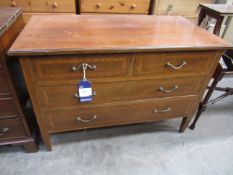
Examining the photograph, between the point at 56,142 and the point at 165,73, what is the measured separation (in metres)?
0.95

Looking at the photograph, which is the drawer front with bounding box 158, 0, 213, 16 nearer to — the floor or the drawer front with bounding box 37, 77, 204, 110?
the drawer front with bounding box 37, 77, 204, 110

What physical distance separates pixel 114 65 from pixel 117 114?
38cm

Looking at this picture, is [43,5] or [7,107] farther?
[43,5]

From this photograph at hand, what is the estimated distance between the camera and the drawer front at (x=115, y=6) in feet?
5.17

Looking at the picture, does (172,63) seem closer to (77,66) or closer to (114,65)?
(114,65)

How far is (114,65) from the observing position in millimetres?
921

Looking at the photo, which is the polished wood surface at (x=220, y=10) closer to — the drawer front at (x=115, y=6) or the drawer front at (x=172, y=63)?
the drawer front at (x=172, y=63)

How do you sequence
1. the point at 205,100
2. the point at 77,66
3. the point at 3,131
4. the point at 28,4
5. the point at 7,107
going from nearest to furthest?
the point at 77,66, the point at 7,107, the point at 3,131, the point at 205,100, the point at 28,4

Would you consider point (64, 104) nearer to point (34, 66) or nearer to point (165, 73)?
point (34, 66)

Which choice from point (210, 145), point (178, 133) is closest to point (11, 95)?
point (178, 133)

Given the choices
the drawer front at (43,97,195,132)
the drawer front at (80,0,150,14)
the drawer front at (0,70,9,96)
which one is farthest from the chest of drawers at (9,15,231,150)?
the drawer front at (80,0,150,14)

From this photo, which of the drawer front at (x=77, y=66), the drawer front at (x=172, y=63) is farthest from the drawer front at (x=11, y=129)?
the drawer front at (x=172, y=63)

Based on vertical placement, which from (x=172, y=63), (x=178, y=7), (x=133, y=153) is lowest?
(x=133, y=153)

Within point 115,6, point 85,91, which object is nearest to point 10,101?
point 85,91
